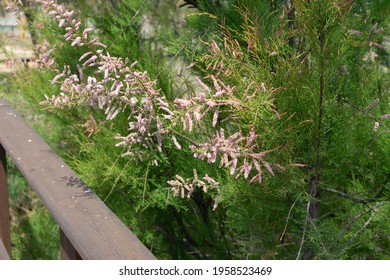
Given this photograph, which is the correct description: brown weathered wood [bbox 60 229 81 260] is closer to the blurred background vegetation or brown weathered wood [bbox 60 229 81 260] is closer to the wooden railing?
the wooden railing

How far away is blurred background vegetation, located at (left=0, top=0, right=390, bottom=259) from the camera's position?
1932 millimetres

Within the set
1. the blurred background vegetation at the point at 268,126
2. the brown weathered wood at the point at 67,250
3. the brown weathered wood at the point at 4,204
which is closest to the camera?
the brown weathered wood at the point at 67,250

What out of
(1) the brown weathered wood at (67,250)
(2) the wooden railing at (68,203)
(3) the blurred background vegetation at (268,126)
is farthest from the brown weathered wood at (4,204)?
(1) the brown weathered wood at (67,250)

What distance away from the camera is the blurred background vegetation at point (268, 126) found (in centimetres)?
193

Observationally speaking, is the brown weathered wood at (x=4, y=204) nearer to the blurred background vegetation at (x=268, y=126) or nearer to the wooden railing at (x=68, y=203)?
the wooden railing at (x=68, y=203)

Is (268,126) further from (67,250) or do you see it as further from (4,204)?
(4,204)

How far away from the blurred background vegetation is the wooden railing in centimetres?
27

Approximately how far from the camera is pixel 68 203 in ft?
6.02

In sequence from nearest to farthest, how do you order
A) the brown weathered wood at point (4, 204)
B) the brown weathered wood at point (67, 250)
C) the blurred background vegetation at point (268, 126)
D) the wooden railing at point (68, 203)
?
the wooden railing at point (68, 203) → the brown weathered wood at point (67, 250) → the blurred background vegetation at point (268, 126) → the brown weathered wood at point (4, 204)

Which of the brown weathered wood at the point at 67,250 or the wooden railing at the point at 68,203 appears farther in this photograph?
the brown weathered wood at the point at 67,250

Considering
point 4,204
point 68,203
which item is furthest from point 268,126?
point 4,204

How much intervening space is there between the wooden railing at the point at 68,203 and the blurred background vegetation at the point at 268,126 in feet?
0.89
